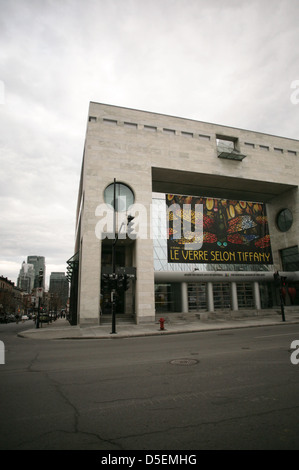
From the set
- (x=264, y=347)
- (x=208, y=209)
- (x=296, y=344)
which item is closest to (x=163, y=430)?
(x=264, y=347)

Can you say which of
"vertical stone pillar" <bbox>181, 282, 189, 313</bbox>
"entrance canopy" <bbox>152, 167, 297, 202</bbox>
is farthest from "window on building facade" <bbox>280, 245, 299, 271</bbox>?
"vertical stone pillar" <bbox>181, 282, 189, 313</bbox>

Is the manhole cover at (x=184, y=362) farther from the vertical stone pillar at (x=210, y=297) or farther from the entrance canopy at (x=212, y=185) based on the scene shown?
the vertical stone pillar at (x=210, y=297)

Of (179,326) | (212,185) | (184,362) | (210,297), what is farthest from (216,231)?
(184,362)

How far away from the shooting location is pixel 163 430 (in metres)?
3.57

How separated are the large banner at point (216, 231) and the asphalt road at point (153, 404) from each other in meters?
22.6

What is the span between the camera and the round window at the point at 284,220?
36.4m

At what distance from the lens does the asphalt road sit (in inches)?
131

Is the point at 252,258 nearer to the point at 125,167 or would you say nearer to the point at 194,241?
the point at 194,241

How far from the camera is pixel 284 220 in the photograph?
123 feet

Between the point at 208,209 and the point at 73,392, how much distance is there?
29828 mm

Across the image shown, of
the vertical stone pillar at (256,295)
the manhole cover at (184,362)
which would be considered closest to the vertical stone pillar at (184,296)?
the vertical stone pillar at (256,295)

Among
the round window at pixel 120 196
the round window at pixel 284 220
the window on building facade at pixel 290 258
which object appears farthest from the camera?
the round window at pixel 284 220

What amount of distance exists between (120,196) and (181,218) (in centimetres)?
832

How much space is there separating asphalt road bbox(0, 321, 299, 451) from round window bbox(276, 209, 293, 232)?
3238cm
